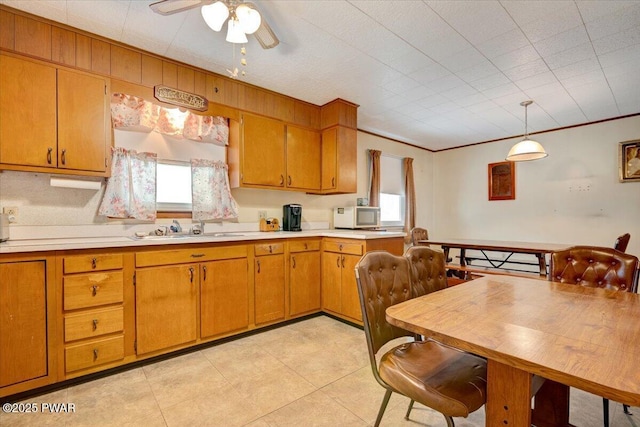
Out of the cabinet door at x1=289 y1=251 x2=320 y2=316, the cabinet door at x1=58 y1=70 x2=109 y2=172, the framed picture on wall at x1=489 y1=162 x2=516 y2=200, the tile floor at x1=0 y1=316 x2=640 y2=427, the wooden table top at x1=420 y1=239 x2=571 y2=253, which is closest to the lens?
the tile floor at x1=0 y1=316 x2=640 y2=427

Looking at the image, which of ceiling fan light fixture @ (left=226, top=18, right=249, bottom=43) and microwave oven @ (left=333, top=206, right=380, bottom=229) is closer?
ceiling fan light fixture @ (left=226, top=18, right=249, bottom=43)

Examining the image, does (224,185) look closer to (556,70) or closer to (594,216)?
(556,70)

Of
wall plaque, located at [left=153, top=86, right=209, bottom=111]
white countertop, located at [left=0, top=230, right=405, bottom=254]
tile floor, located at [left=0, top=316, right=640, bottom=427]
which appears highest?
wall plaque, located at [left=153, top=86, right=209, bottom=111]

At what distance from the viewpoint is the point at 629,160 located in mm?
4094

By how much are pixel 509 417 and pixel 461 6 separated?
7.58 ft

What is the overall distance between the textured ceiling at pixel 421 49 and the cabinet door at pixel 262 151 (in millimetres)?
414

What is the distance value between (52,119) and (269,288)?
2.19 meters

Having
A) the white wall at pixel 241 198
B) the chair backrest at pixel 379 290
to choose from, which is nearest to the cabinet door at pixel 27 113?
the white wall at pixel 241 198

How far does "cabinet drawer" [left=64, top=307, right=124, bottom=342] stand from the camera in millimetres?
2002

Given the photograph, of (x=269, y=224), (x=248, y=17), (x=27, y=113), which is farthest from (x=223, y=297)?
(x=248, y=17)

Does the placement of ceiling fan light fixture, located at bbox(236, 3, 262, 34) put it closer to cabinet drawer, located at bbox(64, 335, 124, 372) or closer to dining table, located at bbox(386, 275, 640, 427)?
dining table, located at bbox(386, 275, 640, 427)

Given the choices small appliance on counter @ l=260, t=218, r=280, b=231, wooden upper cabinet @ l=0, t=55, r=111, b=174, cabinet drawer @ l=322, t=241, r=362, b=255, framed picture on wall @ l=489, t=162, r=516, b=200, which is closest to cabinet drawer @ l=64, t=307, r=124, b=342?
wooden upper cabinet @ l=0, t=55, r=111, b=174

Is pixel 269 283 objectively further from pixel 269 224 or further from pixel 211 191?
pixel 211 191

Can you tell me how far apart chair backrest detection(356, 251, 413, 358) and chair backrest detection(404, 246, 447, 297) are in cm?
10
